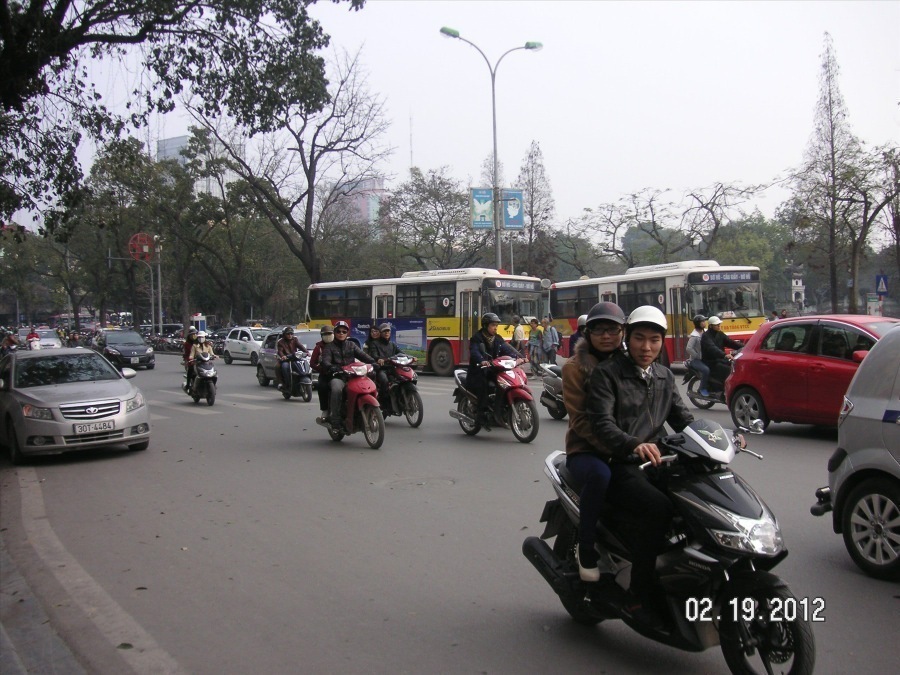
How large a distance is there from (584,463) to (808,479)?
17.0 feet

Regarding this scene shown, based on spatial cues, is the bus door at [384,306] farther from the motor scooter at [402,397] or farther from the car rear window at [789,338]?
the car rear window at [789,338]

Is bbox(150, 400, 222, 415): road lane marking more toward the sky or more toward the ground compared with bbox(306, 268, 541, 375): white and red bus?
more toward the ground

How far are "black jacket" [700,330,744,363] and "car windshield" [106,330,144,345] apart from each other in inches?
1085

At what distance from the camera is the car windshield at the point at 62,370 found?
10.9 metres

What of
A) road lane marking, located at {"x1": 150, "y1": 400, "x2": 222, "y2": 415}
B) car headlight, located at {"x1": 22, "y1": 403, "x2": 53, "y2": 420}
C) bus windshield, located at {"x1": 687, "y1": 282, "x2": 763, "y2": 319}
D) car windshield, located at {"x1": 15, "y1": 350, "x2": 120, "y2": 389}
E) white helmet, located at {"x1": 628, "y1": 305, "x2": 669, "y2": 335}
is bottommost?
road lane marking, located at {"x1": 150, "y1": 400, "x2": 222, "y2": 415}

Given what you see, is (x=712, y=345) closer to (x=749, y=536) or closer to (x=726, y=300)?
(x=726, y=300)

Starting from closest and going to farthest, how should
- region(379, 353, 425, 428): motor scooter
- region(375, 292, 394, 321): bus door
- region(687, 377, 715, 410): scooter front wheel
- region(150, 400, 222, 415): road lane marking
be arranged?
1. region(379, 353, 425, 428): motor scooter
2. region(687, 377, 715, 410): scooter front wheel
3. region(150, 400, 222, 415): road lane marking
4. region(375, 292, 394, 321): bus door

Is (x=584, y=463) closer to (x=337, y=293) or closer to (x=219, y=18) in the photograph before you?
(x=219, y=18)

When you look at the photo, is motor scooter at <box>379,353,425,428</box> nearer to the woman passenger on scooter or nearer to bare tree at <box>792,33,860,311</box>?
the woman passenger on scooter

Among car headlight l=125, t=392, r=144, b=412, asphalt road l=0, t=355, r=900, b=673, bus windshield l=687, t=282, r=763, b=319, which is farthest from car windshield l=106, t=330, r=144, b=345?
car headlight l=125, t=392, r=144, b=412

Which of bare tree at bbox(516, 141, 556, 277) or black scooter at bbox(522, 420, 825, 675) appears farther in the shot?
bare tree at bbox(516, 141, 556, 277)

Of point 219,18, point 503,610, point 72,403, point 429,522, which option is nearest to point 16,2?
point 219,18
